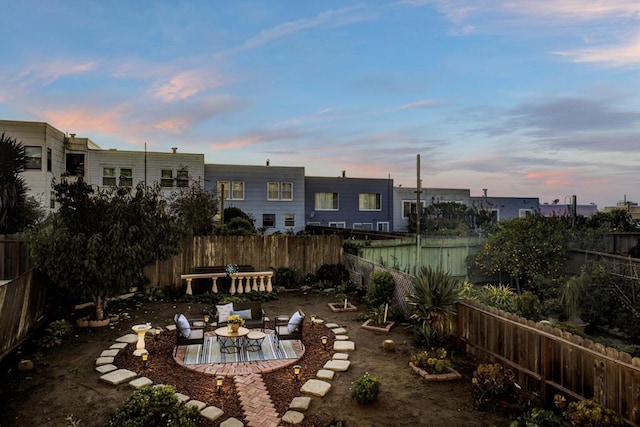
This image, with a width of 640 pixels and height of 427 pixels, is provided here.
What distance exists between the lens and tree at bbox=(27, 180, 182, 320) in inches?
402

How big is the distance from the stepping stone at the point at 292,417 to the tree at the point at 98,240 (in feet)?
22.1

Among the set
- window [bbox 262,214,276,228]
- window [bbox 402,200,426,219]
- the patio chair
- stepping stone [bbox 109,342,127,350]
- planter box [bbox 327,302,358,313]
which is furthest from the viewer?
window [bbox 402,200,426,219]

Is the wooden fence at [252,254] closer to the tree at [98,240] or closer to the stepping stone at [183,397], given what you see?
the tree at [98,240]

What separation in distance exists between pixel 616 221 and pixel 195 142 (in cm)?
2927

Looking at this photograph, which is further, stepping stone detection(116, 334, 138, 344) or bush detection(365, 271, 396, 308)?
bush detection(365, 271, 396, 308)

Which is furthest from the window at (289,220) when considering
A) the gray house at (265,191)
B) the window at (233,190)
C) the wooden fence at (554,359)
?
the wooden fence at (554,359)

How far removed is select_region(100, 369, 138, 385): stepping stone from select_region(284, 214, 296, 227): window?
25.8 meters

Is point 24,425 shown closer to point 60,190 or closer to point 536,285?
point 60,190

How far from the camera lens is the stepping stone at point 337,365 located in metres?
8.02

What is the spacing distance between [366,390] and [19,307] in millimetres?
8145

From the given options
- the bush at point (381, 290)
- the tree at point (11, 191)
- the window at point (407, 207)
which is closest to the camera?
the bush at point (381, 290)

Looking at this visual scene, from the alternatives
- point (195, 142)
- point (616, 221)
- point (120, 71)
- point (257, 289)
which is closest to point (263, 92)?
point (120, 71)

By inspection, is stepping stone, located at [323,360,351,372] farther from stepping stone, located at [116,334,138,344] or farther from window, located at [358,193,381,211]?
window, located at [358,193,381,211]

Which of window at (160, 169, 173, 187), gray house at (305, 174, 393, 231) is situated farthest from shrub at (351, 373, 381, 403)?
gray house at (305, 174, 393, 231)
